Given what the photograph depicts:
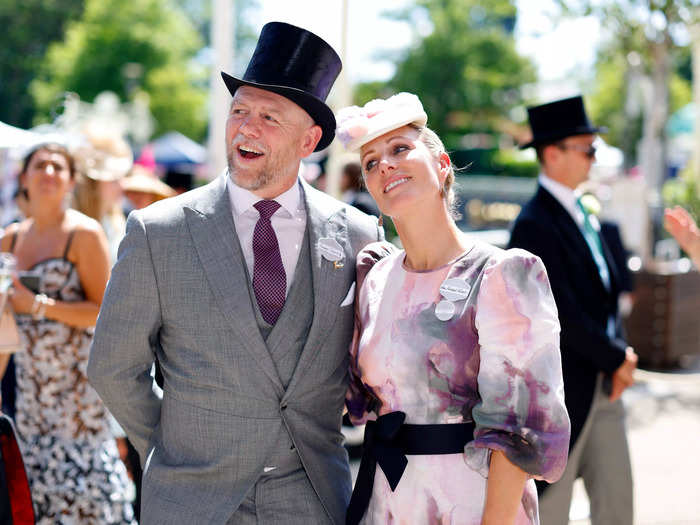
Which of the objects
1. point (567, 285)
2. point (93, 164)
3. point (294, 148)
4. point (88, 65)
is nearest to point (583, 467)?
point (567, 285)

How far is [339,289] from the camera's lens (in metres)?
2.62

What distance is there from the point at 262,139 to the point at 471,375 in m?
0.93

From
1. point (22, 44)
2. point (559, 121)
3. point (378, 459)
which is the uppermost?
point (22, 44)

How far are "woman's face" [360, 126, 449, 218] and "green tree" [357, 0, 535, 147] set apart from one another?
36210 millimetres

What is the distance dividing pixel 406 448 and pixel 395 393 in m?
0.15

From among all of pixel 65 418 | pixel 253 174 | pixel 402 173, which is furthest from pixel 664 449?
pixel 253 174

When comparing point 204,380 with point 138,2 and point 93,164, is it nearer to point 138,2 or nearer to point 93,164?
point 93,164

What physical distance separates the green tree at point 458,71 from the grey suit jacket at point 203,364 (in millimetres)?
36342

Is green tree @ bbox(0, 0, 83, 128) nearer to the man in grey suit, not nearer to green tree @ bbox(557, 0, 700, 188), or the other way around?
green tree @ bbox(557, 0, 700, 188)

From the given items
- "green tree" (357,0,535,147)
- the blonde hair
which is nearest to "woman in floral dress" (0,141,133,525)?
the blonde hair

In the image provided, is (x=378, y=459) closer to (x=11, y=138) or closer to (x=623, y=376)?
(x=623, y=376)

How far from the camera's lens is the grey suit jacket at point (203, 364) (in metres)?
2.43

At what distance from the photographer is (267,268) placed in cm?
257

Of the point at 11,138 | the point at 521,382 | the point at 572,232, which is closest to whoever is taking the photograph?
the point at 521,382
